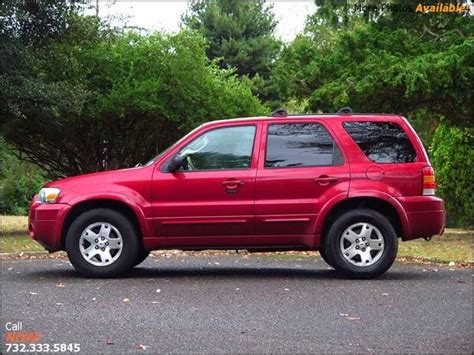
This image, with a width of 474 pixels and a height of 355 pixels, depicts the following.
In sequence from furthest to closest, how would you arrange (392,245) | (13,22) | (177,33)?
(177,33), (13,22), (392,245)

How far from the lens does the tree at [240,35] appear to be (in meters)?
40.9

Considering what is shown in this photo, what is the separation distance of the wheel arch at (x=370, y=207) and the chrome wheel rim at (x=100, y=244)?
228 centimetres

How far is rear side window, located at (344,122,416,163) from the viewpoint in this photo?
362 inches

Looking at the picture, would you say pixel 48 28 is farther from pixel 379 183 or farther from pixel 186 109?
pixel 379 183

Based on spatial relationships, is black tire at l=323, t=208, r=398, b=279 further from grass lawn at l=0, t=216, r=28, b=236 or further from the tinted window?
grass lawn at l=0, t=216, r=28, b=236

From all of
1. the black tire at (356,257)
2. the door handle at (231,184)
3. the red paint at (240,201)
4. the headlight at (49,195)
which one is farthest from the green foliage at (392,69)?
the headlight at (49,195)

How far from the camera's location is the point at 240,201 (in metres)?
8.97

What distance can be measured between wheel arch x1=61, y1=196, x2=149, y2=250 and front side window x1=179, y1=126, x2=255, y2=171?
0.74 m

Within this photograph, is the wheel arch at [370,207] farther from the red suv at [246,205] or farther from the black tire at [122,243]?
the black tire at [122,243]

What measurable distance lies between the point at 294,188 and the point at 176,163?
1.36 metres

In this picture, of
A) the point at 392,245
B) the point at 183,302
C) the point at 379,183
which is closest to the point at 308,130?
the point at 379,183

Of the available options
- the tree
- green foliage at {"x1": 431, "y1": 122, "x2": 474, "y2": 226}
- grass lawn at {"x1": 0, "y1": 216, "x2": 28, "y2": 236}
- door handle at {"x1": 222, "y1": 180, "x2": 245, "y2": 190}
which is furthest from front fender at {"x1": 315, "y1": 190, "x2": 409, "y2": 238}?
the tree

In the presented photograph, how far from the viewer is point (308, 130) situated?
934 cm

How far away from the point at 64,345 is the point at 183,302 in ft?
6.89
